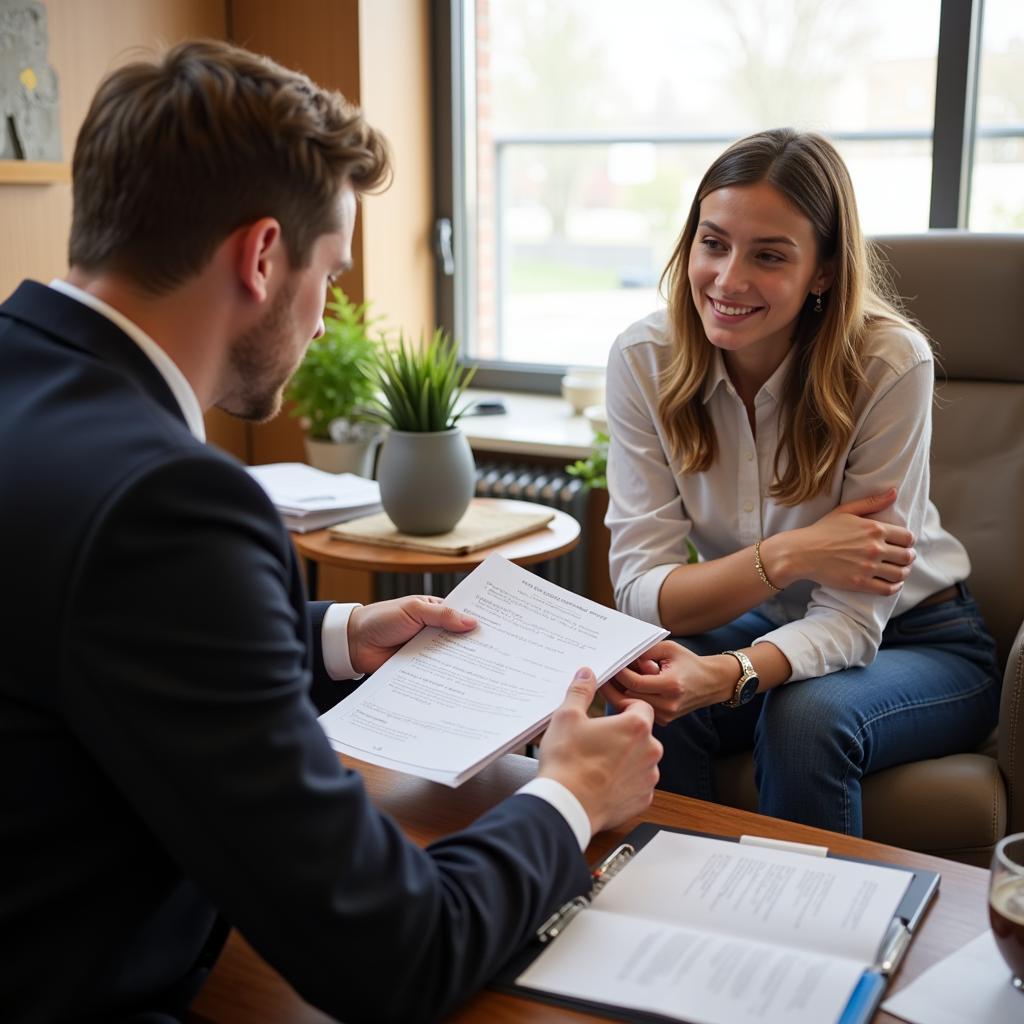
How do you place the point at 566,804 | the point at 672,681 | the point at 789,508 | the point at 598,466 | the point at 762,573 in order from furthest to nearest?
the point at 598,466 < the point at 789,508 < the point at 762,573 < the point at 672,681 < the point at 566,804

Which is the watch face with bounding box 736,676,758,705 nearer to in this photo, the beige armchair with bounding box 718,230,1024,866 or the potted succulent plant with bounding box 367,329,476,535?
the beige armchair with bounding box 718,230,1024,866

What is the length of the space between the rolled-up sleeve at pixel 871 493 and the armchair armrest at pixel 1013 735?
6.8 inches

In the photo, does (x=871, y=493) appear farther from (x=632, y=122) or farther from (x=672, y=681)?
(x=632, y=122)

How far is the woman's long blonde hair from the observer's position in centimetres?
172

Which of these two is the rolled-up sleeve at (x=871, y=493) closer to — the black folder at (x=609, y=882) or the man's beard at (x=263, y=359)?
the black folder at (x=609, y=882)

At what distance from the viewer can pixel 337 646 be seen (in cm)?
131

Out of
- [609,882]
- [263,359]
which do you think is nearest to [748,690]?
[609,882]

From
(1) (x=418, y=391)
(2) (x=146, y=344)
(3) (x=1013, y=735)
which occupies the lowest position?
(3) (x=1013, y=735)

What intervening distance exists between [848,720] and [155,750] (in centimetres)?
105

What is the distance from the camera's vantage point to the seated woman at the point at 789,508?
5.32 ft

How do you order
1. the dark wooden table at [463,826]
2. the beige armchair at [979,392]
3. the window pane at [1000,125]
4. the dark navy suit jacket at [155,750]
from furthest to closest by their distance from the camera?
the window pane at [1000,125]
the beige armchair at [979,392]
the dark wooden table at [463,826]
the dark navy suit jacket at [155,750]

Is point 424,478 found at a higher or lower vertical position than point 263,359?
lower

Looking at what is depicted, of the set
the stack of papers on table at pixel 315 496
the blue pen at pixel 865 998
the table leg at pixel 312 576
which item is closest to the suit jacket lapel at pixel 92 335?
the blue pen at pixel 865 998

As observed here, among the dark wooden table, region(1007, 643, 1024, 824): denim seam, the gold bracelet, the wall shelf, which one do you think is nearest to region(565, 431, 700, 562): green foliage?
the gold bracelet
